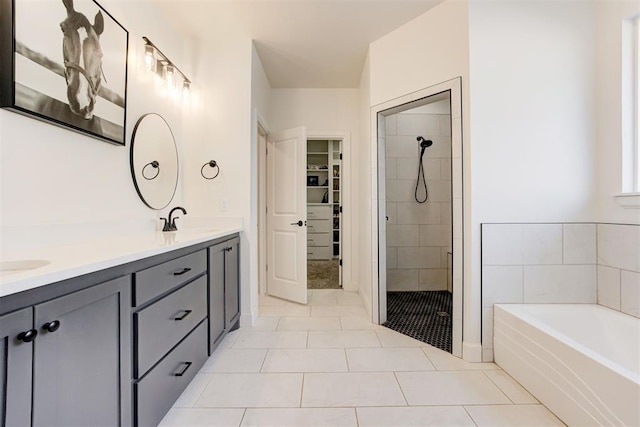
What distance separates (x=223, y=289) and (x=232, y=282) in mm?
194

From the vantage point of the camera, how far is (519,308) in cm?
193

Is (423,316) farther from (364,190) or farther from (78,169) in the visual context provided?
(78,169)

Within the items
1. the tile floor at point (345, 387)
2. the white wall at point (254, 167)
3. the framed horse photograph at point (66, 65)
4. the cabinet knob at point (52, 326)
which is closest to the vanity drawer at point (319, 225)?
the white wall at point (254, 167)

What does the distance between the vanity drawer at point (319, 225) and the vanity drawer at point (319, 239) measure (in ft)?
0.27

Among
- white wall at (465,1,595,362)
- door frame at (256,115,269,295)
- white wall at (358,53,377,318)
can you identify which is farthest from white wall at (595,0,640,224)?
door frame at (256,115,269,295)

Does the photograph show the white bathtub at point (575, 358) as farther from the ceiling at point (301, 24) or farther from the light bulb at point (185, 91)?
the light bulb at point (185, 91)

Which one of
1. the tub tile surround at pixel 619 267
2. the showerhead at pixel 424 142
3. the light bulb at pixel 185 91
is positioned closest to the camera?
the tub tile surround at pixel 619 267

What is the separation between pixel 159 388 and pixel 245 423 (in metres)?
0.44

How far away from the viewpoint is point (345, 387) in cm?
170

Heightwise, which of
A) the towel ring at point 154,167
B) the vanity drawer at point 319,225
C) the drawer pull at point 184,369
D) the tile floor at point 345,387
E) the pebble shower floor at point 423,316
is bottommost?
the tile floor at point 345,387

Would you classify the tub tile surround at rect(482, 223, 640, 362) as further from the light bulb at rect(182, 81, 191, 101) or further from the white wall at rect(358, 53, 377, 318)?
the light bulb at rect(182, 81, 191, 101)

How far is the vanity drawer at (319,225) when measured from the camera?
5988 millimetres

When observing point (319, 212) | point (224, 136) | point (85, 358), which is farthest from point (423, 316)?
point (319, 212)

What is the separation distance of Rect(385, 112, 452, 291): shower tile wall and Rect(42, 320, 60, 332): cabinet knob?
3307mm
